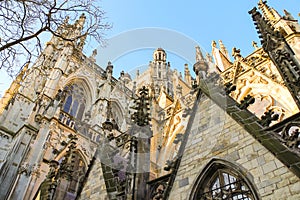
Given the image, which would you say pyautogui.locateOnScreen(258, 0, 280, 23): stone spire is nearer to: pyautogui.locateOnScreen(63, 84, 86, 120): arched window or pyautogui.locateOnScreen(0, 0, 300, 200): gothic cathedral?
pyautogui.locateOnScreen(0, 0, 300, 200): gothic cathedral

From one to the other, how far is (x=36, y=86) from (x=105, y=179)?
378 inches

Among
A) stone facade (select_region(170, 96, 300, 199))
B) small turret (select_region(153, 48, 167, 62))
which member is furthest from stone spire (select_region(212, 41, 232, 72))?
small turret (select_region(153, 48, 167, 62))

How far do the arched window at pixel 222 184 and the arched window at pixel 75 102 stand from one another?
12742 mm

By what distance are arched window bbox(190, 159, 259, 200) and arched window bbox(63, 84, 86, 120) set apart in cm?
1274

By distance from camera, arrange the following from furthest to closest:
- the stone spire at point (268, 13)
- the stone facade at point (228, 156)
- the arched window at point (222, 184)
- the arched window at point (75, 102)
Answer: the arched window at point (75, 102)
the stone spire at point (268, 13)
the arched window at point (222, 184)
the stone facade at point (228, 156)

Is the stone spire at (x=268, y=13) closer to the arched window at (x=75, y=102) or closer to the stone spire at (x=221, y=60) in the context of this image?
the stone spire at (x=221, y=60)

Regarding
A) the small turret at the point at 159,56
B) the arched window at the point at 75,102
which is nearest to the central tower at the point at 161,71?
the small turret at the point at 159,56

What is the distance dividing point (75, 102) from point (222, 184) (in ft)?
46.1

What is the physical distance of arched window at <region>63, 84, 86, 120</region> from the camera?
645 inches

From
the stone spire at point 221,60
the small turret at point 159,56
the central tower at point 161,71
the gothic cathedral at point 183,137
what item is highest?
the small turret at point 159,56

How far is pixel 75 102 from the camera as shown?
17.1m

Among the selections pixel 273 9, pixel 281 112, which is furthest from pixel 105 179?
pixel 273 9

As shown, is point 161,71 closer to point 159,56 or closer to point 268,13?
point 159,56

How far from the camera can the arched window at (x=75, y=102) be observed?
16.4 m
